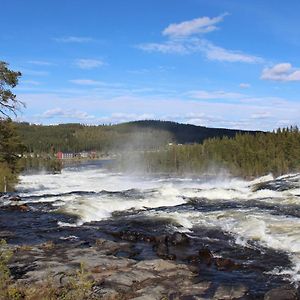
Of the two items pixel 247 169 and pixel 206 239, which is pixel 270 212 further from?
pixel 247 169

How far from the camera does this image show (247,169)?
366 ft

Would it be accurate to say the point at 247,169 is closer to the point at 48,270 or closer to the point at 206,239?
the point at 206,239

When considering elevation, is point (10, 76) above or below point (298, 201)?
above

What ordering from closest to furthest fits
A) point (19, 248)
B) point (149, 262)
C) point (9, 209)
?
point (149, 262) < point (19, 248) < point (9, 209)

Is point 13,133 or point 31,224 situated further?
point 13,133

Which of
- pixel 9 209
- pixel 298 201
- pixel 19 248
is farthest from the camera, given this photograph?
pixel 298 201

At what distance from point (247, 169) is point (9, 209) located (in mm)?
83325

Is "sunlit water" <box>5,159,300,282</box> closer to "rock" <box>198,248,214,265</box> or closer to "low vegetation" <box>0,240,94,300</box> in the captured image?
"rock" <box>198,248,214,265</box>

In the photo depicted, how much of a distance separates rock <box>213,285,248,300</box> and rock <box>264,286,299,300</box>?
3.30ft

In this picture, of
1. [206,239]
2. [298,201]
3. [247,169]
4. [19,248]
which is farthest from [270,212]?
[247,169]

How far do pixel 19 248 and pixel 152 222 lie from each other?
1118cm

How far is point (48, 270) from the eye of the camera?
55.2ft

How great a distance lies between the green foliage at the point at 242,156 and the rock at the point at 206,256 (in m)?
85.1

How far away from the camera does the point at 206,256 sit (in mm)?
21641
